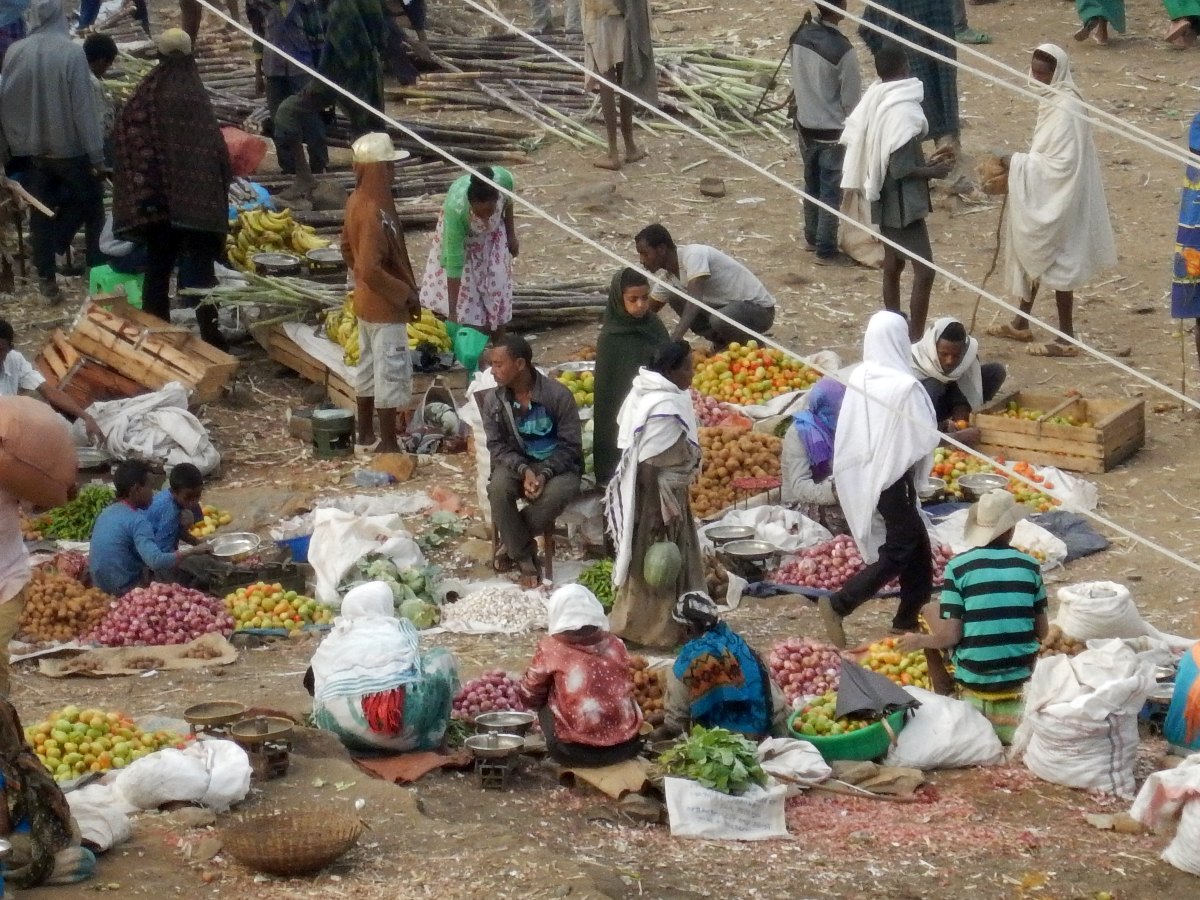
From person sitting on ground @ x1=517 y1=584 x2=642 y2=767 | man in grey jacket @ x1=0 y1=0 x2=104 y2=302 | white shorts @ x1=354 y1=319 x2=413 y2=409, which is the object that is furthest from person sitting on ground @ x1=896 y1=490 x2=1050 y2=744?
man in grey jacket @ x1=0 y1=0 x2=104 y2=302

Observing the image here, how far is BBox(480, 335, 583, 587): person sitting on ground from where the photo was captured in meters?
8.76

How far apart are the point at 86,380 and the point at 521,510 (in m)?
3.18

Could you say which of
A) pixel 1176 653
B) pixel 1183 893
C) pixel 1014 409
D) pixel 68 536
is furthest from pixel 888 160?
pixel 1183 893

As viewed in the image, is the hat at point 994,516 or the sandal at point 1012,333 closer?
the hat at point 994,516

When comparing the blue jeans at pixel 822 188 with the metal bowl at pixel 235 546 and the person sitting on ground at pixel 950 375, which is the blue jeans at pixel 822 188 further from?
the metal bowl at pixel 235 546

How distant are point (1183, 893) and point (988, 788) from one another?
0.90 m

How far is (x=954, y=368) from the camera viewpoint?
32.8 feet

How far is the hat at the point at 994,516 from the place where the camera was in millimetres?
6910

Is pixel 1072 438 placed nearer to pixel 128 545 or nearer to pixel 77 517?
pixel 128 545

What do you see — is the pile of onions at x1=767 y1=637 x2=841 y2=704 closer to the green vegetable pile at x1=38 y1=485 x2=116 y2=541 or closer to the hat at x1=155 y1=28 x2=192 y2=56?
the green vegetable pile at x1=38 y1=485 x2=116 y2=541

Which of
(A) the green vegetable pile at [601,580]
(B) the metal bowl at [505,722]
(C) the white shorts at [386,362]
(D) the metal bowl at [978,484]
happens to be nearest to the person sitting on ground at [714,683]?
(B) the metal bowl at [505,722]

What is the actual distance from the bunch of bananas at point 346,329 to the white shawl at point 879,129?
115 inches

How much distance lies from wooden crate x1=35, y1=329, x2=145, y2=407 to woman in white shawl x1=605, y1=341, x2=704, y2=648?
3.74 metres

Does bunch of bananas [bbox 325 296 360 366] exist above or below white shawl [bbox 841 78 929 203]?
below
